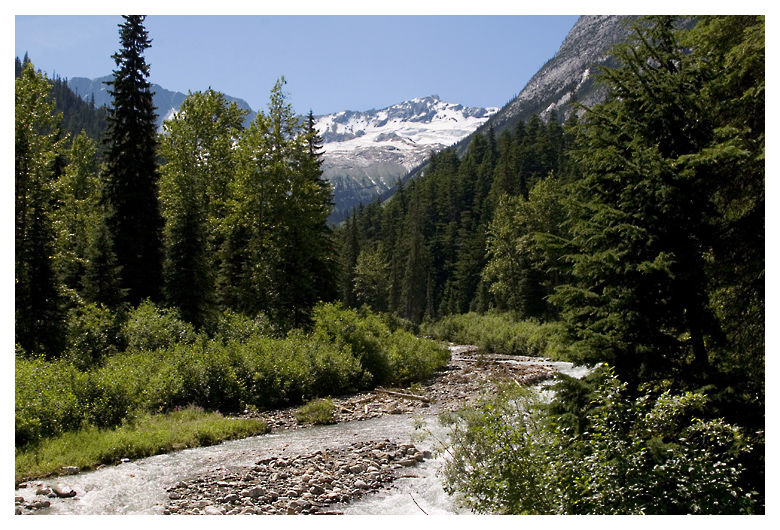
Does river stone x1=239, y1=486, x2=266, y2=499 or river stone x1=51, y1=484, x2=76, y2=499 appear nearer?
river stone x1=51, y1=484, x2=76, y2=499

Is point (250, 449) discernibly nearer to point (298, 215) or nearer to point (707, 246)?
point (707, 246)

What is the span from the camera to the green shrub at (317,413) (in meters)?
16.1

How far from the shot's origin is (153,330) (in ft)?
66.7

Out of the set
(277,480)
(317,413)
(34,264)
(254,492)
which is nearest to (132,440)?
(277,480)

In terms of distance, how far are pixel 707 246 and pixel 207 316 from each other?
21603 millimetres

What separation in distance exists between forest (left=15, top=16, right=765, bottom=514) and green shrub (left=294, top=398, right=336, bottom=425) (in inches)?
78.9

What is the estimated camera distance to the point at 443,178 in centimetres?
10825

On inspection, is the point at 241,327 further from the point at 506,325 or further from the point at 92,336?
the point at 506,325

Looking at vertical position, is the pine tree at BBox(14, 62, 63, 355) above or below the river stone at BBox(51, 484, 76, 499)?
above

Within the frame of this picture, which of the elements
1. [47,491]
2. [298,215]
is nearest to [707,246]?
[47,491]

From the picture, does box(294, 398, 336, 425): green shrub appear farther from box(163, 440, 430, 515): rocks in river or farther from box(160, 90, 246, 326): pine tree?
box(160, 90, 246, 326): pine tree

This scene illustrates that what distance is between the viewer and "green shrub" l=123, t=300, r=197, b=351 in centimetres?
1973

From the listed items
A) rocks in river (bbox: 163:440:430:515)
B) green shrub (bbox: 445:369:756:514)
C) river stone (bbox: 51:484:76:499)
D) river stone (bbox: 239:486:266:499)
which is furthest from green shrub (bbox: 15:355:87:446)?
green shrub (bbox: 445:369:756:514)

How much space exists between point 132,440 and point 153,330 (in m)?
8.81
